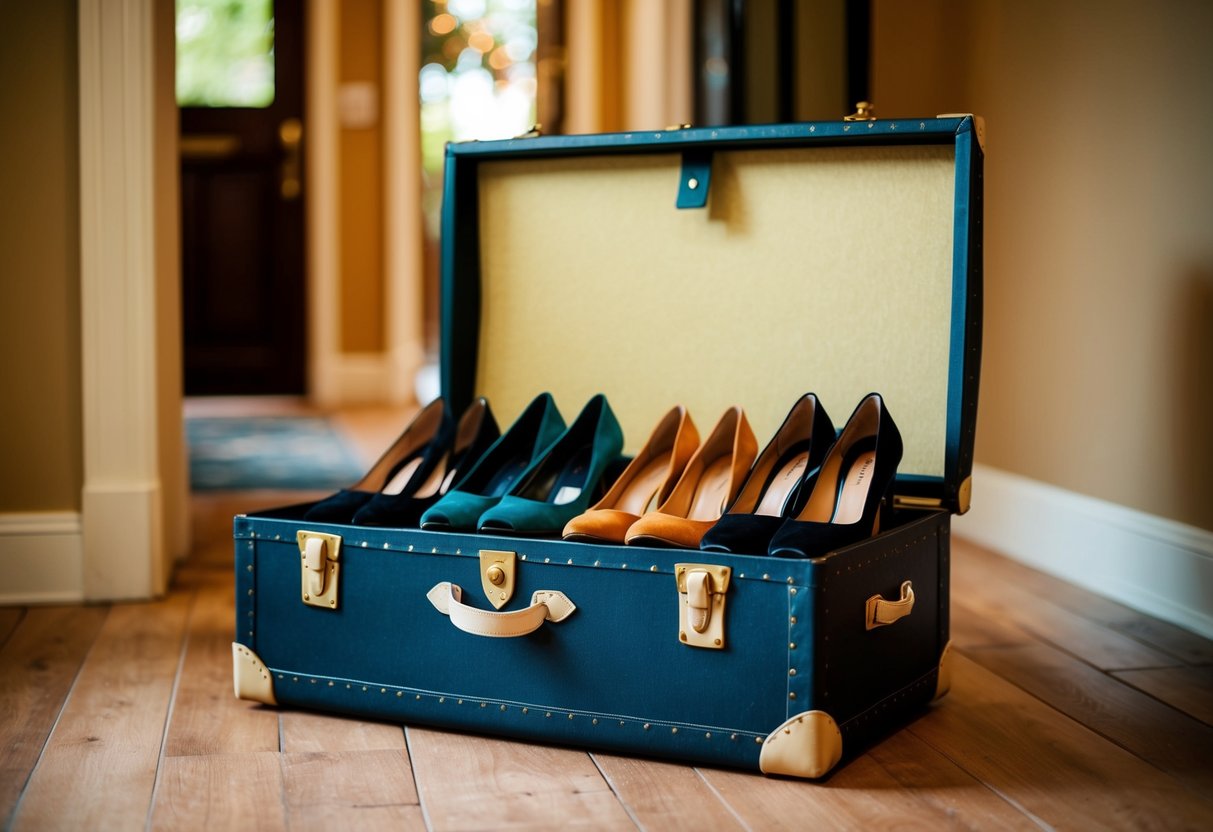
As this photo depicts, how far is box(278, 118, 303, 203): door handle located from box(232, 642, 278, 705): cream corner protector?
415cm

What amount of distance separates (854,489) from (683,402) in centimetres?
43

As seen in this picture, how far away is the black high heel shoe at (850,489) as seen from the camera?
4.46ft

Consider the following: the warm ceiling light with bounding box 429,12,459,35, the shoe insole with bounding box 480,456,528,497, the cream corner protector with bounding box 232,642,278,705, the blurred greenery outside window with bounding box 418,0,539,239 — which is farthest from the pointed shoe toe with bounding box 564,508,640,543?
the warm ceiling light with bounding box 429,12,459,35

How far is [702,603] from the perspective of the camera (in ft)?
4.39

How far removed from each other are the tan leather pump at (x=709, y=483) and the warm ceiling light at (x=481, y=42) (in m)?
4.83

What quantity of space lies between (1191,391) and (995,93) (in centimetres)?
89

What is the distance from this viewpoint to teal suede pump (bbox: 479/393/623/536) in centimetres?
151

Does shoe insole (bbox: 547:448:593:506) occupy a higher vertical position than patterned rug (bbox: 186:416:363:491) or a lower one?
higher

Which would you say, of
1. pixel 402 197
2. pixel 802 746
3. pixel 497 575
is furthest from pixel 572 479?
pixel 402 197

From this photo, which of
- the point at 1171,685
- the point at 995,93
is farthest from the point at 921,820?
the point at 995,93

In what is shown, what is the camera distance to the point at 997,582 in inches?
92.1

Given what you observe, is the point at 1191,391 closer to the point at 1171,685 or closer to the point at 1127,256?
the point at 1127,256

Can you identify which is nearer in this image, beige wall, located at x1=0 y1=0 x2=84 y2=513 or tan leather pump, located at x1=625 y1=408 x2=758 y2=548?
tan leather pump, located at x1=625 y1=408 x2=758 y2=548

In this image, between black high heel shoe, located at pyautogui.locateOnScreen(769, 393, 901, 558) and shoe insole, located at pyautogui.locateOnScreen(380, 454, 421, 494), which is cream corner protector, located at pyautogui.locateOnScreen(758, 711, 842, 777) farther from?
shoe insole, located at pyautogui.locateOnScreen(380, 454, 421, 494)
